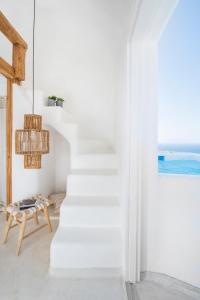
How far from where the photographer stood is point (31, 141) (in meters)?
2.33

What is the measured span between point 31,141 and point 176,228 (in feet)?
6.13

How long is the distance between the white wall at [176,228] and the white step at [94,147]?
174cm

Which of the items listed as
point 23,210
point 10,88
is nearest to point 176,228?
point 23,210

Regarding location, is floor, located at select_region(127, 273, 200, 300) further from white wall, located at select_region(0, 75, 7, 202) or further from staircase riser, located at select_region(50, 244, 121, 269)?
white wall, located at select_region(0, 75, 7, 202)

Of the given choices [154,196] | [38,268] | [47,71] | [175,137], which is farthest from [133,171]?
[47,71]

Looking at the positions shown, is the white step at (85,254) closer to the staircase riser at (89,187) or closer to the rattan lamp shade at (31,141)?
the staircase riser at (89,187)

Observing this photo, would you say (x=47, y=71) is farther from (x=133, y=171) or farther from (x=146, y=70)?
(x=133, y=171)

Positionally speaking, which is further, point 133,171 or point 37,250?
point 37,250

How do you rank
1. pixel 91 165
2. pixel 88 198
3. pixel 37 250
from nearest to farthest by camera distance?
pixel 37 250 → pixel 88 198 → pixel 91 165

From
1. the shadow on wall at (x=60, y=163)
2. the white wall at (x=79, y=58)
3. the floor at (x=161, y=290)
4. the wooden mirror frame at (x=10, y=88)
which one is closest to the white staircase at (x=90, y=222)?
A: the floor at (x=161, y=290)

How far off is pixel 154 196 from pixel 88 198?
0.87 meters

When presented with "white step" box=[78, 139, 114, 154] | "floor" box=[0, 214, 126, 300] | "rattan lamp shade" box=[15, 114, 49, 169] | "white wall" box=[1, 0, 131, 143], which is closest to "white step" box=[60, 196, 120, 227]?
"floor" box=[0, 214, 126, 300]

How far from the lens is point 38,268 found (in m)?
1.61

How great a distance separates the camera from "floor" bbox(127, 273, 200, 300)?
1347mm
